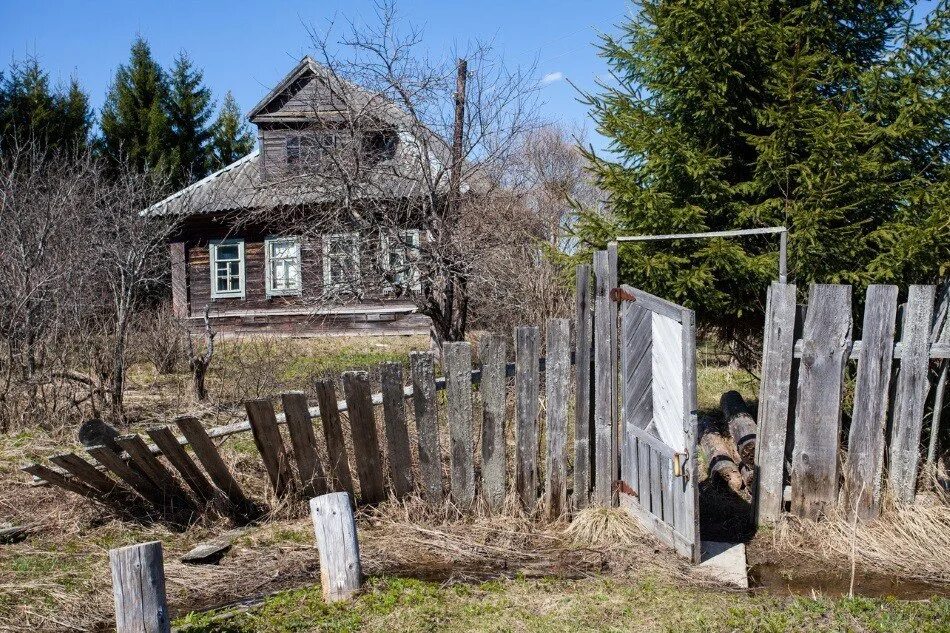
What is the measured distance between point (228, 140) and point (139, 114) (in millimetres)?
3000

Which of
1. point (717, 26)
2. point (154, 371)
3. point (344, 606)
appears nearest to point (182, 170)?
point (154, 371)

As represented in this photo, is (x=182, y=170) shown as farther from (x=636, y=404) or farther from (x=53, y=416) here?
(x=636, y=404)

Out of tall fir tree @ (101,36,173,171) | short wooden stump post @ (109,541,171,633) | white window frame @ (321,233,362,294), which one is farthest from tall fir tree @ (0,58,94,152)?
short wooden stump post @ (109,541,171,633)

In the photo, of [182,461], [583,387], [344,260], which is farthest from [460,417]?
[344,260]

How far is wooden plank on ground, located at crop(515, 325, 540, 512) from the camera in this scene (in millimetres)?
5605

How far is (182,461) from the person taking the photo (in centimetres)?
549

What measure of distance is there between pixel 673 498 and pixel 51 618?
145 inches

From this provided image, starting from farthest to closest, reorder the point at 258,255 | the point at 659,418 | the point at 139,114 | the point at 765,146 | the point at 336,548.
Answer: the point at 139,114
the point at 258,255
the point at 765,146
the point at 659,418
the point at 336,548

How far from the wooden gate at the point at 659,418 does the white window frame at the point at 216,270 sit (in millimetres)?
15591

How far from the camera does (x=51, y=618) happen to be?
14.0 ft

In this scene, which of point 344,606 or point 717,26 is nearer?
point 344,606

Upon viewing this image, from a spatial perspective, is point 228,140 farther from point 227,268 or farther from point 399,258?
point 399,258

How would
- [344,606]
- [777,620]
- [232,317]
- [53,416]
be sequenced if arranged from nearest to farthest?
[777,620]
[344,606]
[53,416]
[232,317]

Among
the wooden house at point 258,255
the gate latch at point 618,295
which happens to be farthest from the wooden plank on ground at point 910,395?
the wooden house at point 258,255
